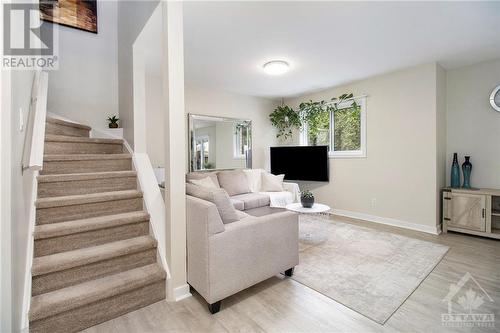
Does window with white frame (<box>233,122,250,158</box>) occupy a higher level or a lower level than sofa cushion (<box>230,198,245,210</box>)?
higher

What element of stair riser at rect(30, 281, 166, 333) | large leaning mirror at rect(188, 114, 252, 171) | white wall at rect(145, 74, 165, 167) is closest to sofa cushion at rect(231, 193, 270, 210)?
large leaning mirror at rect(188, 114, 252, 171)

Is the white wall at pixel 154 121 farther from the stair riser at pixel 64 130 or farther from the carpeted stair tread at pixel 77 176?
the carpeted stair tread at pixel 77 176

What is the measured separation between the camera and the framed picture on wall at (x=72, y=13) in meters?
3.28

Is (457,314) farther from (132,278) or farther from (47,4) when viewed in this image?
(47,4)

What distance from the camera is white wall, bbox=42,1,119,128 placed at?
3389mm

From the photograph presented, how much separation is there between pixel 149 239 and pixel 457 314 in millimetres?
2501

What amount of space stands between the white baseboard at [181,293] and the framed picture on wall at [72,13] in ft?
12.6

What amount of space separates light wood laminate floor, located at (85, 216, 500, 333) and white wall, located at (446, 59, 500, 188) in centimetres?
188

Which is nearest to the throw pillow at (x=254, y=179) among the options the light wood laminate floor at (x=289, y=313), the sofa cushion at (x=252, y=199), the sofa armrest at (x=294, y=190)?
the sofa cushion at (x=252, y=199)

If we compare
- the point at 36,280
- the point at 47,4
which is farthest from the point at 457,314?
the point at 47,4

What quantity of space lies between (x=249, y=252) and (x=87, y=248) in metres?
1.33

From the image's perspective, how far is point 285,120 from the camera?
17.9 feet

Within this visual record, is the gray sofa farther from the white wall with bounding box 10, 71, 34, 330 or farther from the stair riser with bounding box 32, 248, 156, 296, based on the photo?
the white wall with bounding box 10, 71, 34, 330

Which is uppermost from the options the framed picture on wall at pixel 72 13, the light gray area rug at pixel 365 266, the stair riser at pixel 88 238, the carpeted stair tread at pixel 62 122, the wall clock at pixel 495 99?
the framed picture on wall at pixel 72 13
